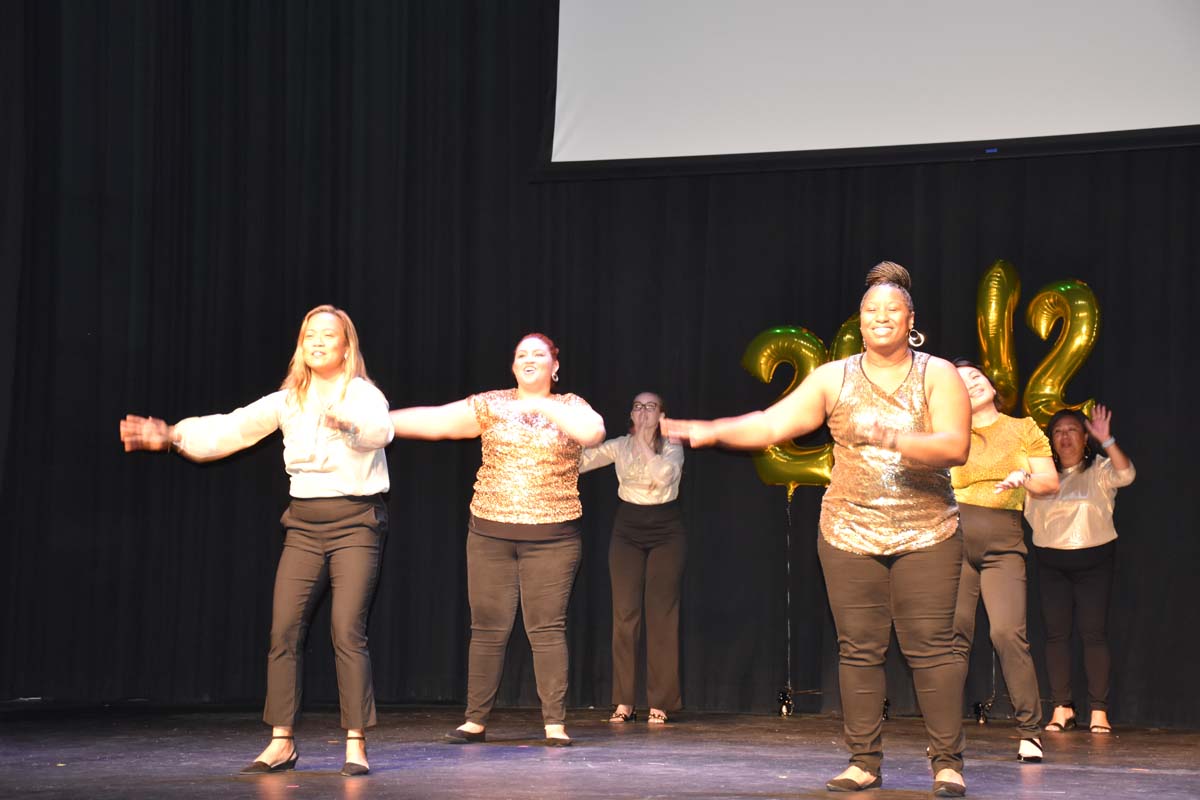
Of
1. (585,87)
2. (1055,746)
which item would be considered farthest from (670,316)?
(1055,746)

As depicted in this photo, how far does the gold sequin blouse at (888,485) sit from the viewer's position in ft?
12.5

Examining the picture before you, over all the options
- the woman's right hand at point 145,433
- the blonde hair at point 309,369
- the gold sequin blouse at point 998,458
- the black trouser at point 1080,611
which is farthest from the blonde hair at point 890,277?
the black trouser at point 1080,611

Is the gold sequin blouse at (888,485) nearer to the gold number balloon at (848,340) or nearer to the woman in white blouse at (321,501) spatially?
the woman in white blouse at (321,501)

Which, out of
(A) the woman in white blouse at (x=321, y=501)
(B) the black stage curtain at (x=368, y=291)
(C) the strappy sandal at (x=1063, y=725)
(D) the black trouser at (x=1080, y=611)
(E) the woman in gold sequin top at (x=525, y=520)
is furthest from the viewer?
(B) the black stage curtain at (x=368, y=291)

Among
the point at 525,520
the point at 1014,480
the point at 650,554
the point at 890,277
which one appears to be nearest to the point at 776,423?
the point at 890,277

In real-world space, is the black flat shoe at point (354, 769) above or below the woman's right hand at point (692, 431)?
below

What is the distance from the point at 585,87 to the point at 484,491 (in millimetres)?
2694

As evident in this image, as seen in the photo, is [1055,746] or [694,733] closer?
[1055,746]

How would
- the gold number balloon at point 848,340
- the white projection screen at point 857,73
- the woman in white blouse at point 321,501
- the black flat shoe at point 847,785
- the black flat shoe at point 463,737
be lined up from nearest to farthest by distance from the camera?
the black flat shoe at point 847,785 → the woman in white blouse at point 321,501 → the black flat shoe at point 463,737 → the white projection screen at point 857,73 → the gold number balloon at point 848,340

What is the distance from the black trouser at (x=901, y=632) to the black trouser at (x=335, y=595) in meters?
1.45

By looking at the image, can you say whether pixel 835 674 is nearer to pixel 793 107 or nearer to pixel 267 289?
pixel 793 107

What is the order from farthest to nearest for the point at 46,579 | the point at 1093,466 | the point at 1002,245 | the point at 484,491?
1. the point at 46,579
2. the point at 1002,245
3. the point at 1093,466
4. the point at 484,491

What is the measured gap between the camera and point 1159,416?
6.85m

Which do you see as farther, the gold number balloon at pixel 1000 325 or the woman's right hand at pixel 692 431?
the gold number balloon at pixel 1000 325
